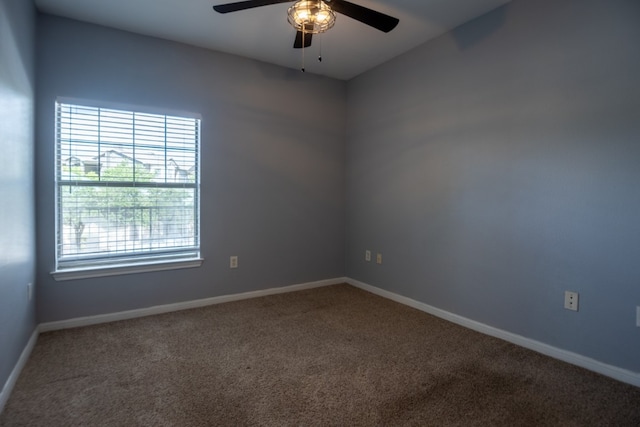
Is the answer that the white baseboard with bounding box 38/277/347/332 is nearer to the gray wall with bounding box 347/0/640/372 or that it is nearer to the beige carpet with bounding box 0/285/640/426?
the beige carpet with bounding box 0/285/640/426

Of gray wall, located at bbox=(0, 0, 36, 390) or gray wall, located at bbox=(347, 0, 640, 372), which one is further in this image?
gray wall, located at bbox=(347, 0, 640, 372)

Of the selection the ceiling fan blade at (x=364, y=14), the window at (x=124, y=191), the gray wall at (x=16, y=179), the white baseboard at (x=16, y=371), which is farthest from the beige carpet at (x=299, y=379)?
the ceiling fan blade at (x=364, y=14)

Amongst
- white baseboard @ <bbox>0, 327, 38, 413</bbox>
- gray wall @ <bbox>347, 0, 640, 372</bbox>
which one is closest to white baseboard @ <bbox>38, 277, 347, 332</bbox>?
white baseboard @ <bbox>0, 327, 38, 413</bbox>

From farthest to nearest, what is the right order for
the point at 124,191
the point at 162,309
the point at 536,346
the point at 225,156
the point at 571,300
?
the point at 225,156 < the point at 162,309 < the point at 124,191 < the point at 536,346 < the point at 571,300

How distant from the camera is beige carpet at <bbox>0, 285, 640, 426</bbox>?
1679 millimetres

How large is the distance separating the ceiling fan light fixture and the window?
5.36ft

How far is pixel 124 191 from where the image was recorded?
2.98 metres

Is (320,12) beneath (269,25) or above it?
beneath

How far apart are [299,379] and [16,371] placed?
1.70 meters

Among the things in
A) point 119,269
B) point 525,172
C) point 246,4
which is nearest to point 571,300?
point 525,172

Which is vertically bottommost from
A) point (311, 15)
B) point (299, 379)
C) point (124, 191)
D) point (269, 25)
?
point (299, 379)

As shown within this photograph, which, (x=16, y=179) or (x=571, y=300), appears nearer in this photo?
(x=16, y=179)

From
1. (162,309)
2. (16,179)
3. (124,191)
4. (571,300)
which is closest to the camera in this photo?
(16,179)

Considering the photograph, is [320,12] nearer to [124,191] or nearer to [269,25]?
[269,25]
